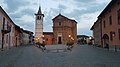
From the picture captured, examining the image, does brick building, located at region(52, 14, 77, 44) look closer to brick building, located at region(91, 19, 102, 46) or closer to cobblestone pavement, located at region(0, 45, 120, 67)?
brick building, located at region(91, 19, 102, 46)

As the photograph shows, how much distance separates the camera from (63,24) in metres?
80.4

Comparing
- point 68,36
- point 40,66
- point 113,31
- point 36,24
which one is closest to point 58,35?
point 68,36

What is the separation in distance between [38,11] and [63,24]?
532 inches

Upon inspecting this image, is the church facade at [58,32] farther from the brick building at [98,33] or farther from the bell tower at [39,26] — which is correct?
the brick building at [98,33]

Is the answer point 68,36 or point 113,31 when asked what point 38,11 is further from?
point 113,31

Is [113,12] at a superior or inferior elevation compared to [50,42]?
superior

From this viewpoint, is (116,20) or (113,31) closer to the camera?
(116,20)

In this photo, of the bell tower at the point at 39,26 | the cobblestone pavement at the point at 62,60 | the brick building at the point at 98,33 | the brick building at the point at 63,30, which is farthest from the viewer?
the bell tower at the point at 39,26

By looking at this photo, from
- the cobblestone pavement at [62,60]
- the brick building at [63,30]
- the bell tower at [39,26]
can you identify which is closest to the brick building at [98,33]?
the cobblestone pavement at [62,60]

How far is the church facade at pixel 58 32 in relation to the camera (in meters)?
79.0

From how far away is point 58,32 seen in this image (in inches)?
3142

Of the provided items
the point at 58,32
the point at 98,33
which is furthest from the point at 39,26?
the point at 98,33

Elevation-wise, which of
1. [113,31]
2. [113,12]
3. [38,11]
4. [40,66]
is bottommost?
[40,66]

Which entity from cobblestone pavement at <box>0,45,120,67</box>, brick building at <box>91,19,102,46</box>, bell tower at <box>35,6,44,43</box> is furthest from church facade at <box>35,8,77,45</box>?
cobblestone pavement at <box>0,45,120,67</box>
